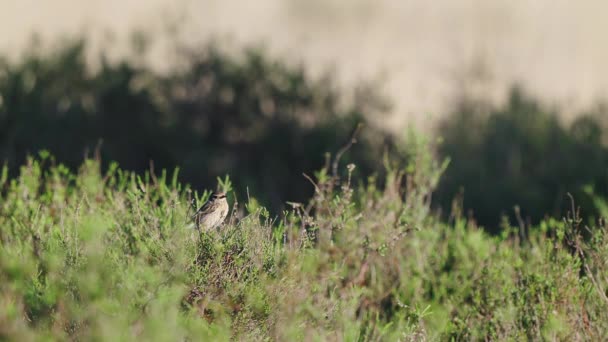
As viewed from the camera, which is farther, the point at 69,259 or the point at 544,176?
the point at 544,176

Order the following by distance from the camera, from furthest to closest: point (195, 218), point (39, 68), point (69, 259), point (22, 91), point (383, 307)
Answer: point (39, 68), point (22, 91), point (383, 307), point (195, 218), point (69, 259)

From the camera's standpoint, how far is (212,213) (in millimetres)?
6570

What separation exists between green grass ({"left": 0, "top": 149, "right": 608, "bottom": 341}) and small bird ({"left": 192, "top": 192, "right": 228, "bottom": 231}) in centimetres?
12

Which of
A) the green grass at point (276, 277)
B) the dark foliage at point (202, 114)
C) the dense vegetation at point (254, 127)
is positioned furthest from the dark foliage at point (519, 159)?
the green grass at point (276, 277)

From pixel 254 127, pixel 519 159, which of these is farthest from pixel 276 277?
pixel 254 127

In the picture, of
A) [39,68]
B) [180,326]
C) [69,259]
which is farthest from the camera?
[39,68]

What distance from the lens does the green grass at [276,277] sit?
480 centimetres

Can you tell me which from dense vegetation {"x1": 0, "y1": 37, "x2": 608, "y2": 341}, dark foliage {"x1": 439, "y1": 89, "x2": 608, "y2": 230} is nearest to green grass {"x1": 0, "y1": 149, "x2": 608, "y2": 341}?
dense vegetation {"x1": 0, "y1": 37, "x2": 608, "y2": 341}

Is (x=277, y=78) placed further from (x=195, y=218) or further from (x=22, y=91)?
(x=195, y=218)

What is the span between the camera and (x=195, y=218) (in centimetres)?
661

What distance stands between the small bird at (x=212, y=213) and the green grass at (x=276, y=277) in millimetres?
124

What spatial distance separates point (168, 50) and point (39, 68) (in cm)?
358

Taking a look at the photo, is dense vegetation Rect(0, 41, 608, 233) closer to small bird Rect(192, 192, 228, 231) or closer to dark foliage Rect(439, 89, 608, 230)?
dark foliage Rect(439, 89, 608, 230)

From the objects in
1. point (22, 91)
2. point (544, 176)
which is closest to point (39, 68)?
point (22, 91)
